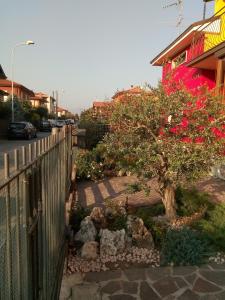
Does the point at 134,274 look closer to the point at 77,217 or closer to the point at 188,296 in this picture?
the point at 188,296

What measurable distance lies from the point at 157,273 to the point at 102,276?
0.74 m

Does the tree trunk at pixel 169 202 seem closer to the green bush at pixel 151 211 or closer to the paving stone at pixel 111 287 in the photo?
the green bush at pixel 151 211

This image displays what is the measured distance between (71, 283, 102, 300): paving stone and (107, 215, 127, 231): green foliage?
4.83ft

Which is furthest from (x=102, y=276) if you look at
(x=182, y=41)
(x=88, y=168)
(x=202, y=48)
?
(x=182, y=41)

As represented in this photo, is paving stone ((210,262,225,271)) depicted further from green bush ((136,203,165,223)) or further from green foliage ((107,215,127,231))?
green bush ((136,203,165,223))

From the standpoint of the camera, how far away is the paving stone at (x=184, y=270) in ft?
13.5

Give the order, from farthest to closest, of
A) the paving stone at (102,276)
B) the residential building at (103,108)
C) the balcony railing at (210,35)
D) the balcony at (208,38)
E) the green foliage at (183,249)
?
the balcony railing at (210,35)
the balcony at (208,38)
the residential building at (103,108)
the green foliage at (183,249)
the paving stone at (102,276)

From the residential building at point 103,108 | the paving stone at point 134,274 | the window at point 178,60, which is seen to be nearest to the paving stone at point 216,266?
the paving stone at point 134,274

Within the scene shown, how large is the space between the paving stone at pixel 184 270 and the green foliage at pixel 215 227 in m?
0.65

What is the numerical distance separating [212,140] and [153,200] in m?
2.59

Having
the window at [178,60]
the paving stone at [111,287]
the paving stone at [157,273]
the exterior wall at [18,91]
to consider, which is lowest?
Answer: the paving stone at [111,287]

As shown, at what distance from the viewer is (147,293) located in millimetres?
3705

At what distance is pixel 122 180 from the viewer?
9688 mm

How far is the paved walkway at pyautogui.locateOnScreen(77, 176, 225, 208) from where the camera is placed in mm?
7188
